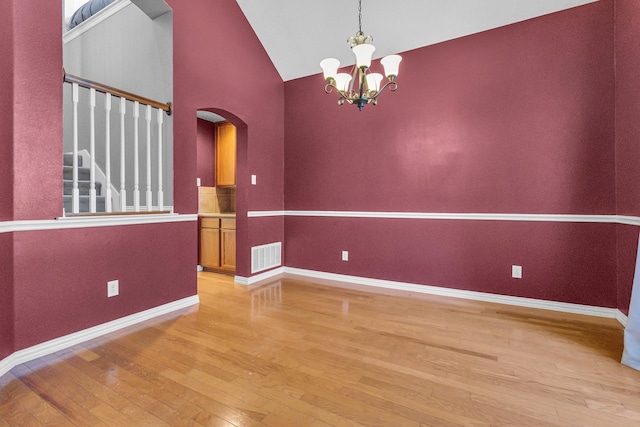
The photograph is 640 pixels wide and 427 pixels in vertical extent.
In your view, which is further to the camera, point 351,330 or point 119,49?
point 119,49

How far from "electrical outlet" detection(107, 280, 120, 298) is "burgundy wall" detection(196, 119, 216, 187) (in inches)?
104

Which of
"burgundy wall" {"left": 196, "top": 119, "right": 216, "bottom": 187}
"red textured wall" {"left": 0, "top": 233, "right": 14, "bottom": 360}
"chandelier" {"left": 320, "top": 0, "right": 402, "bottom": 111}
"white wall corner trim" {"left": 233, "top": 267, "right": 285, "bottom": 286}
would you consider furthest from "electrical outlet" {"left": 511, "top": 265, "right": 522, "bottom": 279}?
"burgundy wall" {"left": 196, "top": 119, "right": 216, "bottom": 187}

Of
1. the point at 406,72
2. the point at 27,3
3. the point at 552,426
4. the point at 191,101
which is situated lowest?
the point at 552,426

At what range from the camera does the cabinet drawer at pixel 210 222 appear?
4.25 metres

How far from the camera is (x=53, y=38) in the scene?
2.07 m

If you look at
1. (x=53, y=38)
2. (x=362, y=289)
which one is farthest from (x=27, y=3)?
(x=362, y=289)

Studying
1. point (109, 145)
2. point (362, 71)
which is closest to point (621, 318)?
point (362, 71)

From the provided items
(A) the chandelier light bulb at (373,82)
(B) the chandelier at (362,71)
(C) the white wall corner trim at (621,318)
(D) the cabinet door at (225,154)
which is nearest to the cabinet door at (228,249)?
(D) the cabinet door at (225,154)

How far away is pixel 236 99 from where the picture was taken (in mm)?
3596

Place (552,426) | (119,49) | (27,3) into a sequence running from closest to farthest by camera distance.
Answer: (552,426) < (27,3) < (119,49)

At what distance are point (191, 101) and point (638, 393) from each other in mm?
3821

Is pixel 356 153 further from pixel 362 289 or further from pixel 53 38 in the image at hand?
pixel 53 38

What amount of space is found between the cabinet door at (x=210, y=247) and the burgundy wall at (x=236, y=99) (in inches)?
22.0

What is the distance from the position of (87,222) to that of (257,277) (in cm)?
201
